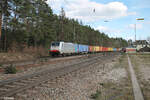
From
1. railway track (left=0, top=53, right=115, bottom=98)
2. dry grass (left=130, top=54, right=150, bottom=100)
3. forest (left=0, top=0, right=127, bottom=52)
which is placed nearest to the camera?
railway track (left=0, top=53, right=115, bottom=98)

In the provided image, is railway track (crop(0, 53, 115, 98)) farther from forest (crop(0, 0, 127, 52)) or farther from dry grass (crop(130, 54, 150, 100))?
forest (crop(0, 0, 127, 52))

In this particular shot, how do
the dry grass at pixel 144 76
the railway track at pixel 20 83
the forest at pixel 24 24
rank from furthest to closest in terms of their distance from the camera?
the forest at pixel 24 24
the dry grass at pixel 144 76
the railway track at pixel 20 83

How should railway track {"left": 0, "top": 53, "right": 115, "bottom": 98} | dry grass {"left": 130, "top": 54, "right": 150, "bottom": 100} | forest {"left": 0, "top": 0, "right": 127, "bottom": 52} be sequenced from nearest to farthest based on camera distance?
railway track {"left": 0, "top": 53, "right": 115, "bottom": 98} < dry grass {"left": 130, "top": 54, "right": 150, "bottom": 100} < forest {"left": 0, "top": 0, "right": 127, "bottom": 52}

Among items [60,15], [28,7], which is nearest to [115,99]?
[28,7]

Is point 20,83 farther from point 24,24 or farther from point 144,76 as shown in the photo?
point 24,24

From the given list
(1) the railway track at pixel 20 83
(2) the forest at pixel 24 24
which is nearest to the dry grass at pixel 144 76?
(1) the railway track at pixel 20 83

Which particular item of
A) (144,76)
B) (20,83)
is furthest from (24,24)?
(144,76)

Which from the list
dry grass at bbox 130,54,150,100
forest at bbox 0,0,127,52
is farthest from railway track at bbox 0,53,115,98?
forest at bbox 0,0,127,52

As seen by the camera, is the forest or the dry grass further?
the forest

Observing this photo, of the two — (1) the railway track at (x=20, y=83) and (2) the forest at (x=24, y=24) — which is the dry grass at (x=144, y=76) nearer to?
(1) the railway track at (x=20, y=83)

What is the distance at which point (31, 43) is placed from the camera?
39.2 meters

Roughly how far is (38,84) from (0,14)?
20.6 meters

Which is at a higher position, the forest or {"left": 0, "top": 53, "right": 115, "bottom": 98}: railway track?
the forest

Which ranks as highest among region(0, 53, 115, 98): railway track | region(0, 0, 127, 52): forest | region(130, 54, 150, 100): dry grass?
region(0, 0, 127, 52): forest
